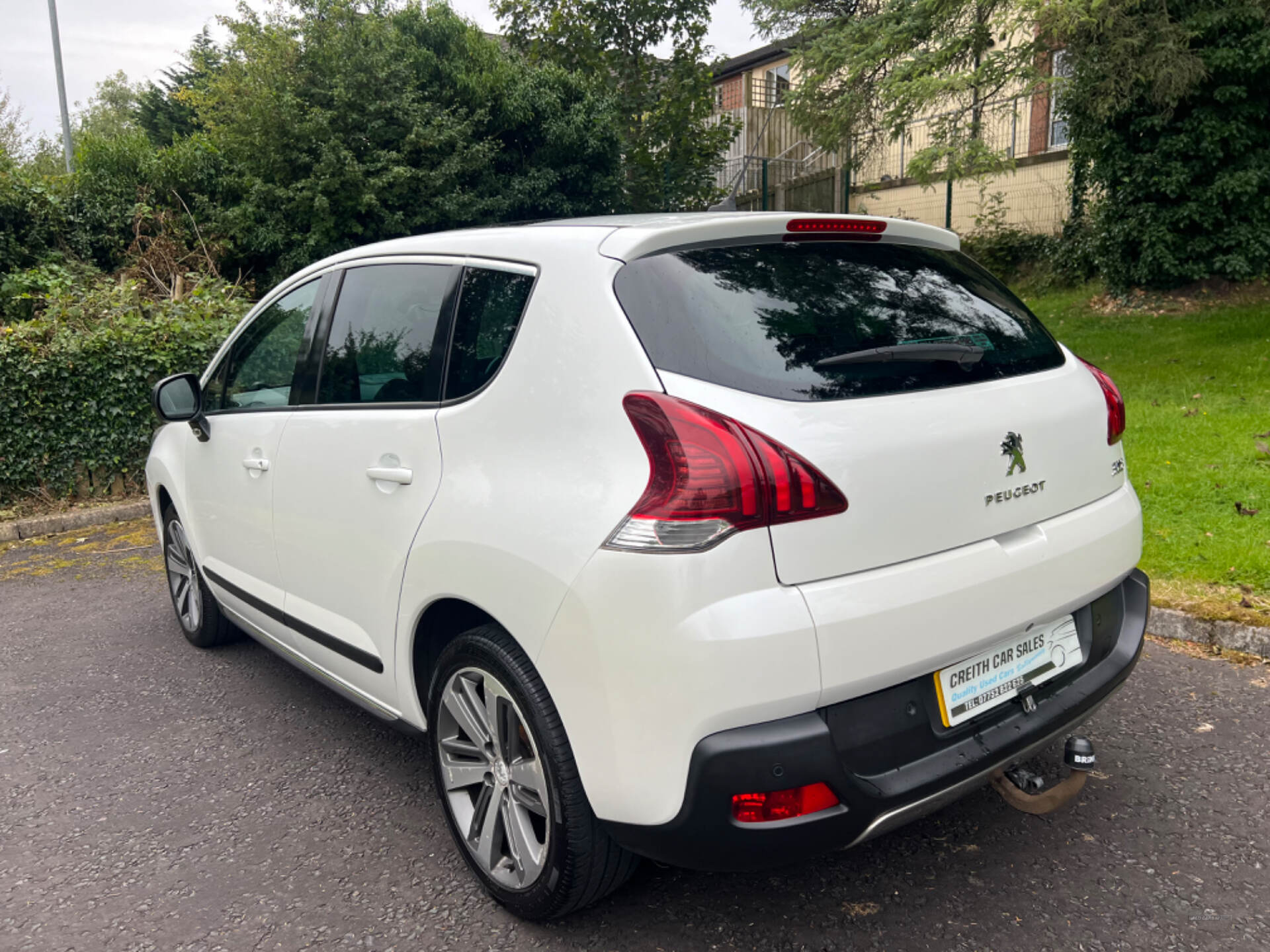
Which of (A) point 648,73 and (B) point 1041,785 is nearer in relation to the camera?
(B) point 1041,785

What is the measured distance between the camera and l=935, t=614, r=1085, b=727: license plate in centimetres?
216

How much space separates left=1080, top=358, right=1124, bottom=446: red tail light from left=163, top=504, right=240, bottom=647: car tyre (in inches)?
146

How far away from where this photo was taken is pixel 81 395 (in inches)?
299

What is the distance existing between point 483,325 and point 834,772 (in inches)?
56.6

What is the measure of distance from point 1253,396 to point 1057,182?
970 centimetres

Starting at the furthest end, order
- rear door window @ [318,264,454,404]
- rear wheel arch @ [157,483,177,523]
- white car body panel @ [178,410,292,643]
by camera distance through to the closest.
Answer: rear wheel arch @ [157,483,177,523]
white car body panel @ [178,410,292,643]
rear door window @ [318,264,454,404]

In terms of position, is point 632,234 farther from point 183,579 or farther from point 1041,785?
point 183,579

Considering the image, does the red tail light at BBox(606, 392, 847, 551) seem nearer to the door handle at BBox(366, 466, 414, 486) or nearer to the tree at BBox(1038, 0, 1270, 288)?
the door handle at BBox(366, 466, 414, 486)

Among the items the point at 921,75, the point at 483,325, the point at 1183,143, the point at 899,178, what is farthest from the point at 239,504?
the point at 899,178

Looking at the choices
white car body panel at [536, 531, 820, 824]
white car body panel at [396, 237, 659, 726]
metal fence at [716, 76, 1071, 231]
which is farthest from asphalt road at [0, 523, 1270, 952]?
metal fence at [716, 76, 1071, 231]

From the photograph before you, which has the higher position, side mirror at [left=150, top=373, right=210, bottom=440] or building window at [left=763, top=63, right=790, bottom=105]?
building window at [left=763, top=63, right=790, bottom=105]

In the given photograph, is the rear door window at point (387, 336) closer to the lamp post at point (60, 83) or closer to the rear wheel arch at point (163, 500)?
the rear wheel arch at point (163, 500)

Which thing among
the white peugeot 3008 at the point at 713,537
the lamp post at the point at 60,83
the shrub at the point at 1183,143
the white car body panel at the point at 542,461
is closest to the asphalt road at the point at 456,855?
the white peugeot 3008 at the point at 713,537

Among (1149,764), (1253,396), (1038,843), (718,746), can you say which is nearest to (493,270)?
(718,746)
